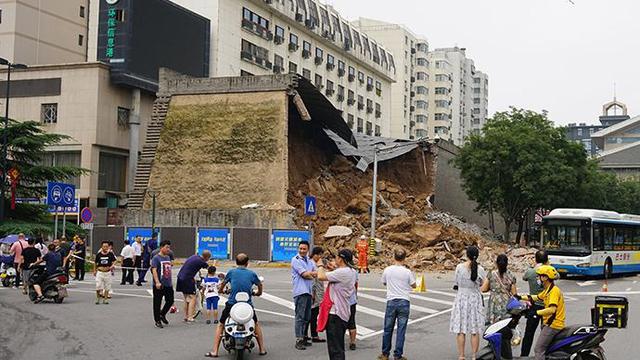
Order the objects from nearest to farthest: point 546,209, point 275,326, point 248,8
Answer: point 275,326 → point 546,209 → point 248,8

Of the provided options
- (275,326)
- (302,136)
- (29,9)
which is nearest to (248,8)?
(29,9)

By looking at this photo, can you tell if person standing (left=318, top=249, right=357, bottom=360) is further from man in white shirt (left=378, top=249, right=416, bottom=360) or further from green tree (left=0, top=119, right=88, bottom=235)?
green tree (left=0, top=119, right=88, bottom=235)

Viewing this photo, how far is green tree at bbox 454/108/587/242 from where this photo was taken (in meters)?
47.5

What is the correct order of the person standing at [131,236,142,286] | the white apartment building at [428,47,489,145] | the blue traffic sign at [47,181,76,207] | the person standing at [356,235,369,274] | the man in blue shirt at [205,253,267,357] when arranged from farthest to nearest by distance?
the white apartment building at [428,47,489,145], the person standing at [356,235,369,274], the blue traffic sign at [47,181,76,207], the person standing at [131,236,142,286], the man in blue shirt at [205,253,267,357]

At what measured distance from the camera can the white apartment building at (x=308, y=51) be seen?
6197 centimetres

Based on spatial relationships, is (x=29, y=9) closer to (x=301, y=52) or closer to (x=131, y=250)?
(x=301, y=52)

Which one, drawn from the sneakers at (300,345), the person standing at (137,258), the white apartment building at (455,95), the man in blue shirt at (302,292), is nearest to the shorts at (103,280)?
the person standing at (137,258)

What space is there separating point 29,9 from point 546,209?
4338 cm

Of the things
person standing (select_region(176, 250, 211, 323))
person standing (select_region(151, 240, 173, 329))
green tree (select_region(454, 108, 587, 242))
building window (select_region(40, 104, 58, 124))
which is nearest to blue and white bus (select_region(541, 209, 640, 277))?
green tree (select_region(454, 108, 587, 242))

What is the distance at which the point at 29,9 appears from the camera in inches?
2323

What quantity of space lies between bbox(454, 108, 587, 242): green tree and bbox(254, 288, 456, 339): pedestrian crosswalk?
25613 mm

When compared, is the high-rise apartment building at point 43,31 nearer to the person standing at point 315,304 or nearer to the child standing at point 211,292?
the child standing at point 211,292

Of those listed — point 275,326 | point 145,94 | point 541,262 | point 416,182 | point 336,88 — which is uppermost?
point 336,88

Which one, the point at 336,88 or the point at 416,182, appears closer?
the point at 416,182
